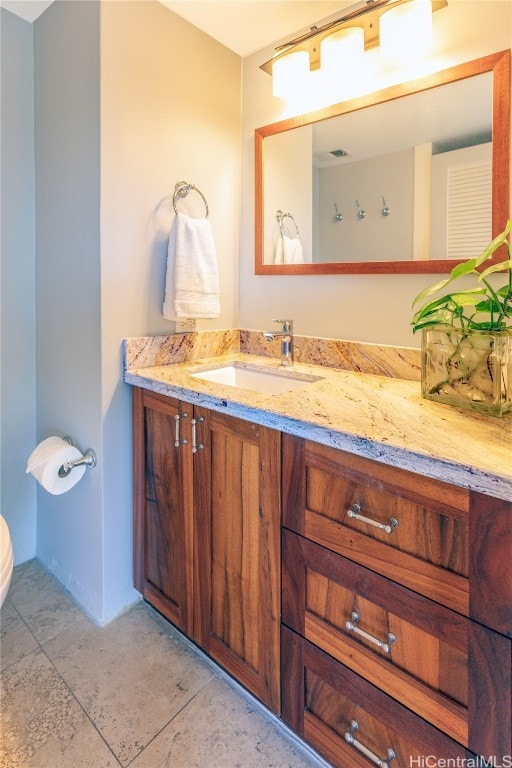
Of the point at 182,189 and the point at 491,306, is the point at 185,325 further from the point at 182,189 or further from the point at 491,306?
the point at 491,306

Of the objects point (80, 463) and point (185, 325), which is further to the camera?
point (185, 325)

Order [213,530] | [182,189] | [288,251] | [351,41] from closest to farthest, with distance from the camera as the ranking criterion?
1. [213,530]
2. [351,41]
3. [182,189]
4. [288,251]

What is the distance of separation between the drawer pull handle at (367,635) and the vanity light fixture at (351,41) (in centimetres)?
153

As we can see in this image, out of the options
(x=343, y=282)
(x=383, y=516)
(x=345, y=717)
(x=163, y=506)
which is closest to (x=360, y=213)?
(x=343, y=282)

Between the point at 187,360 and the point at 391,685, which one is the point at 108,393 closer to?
the point at 187,360

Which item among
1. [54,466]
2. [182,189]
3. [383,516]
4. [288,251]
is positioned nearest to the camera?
[383,516]

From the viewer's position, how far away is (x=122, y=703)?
49.0 inches

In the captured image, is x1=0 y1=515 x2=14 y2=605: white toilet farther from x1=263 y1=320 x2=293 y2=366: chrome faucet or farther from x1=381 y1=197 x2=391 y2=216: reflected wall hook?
x1=381 y1=197 x2=391 y2=216: reflected wall hook

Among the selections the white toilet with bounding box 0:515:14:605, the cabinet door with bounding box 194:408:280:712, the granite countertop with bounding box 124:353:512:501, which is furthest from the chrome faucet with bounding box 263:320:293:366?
the white toilet with bounding box 0:515:14:605

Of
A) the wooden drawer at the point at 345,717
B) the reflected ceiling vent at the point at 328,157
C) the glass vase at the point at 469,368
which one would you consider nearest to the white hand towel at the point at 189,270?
the reflected ceiling vent at the point at 328,157

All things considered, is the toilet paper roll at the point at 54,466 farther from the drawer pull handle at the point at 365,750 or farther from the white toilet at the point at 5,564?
the drawer pull handle at the point at 365,750

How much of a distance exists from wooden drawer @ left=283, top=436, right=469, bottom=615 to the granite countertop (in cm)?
4

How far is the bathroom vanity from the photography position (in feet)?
2.46

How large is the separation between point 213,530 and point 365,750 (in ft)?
1.97
